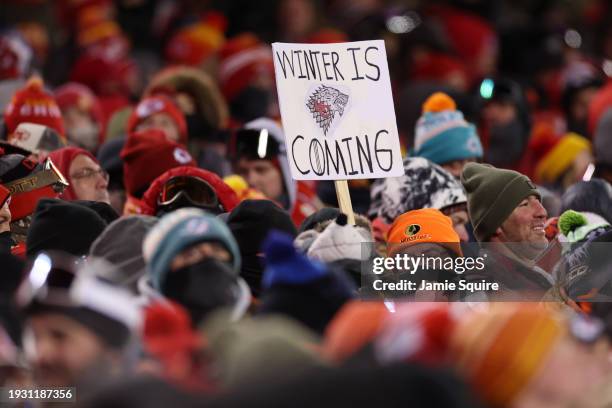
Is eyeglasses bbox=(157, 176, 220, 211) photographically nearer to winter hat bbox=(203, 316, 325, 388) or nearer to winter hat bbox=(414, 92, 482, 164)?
winter hat bbox=(414, 92, 482, 164)

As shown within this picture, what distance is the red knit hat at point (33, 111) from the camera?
998cm

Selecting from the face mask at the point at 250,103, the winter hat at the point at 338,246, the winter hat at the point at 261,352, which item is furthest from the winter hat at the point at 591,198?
the face mask at the point at 250,103

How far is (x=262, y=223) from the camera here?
7.05 m

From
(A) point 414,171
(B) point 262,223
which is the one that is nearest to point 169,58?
(A) point 414,171

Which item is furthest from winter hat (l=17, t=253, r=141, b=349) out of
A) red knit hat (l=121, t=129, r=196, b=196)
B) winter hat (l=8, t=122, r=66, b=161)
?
winter hat (l=8, t=122, r=66, b=161)

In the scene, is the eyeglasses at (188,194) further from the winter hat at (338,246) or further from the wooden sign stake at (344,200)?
the winter hat at (338,246)

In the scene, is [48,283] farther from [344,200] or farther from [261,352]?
[344,200]

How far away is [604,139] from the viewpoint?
10852mm

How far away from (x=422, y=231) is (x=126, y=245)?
150 centimetres

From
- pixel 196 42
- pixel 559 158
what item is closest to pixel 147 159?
pixel 559 158

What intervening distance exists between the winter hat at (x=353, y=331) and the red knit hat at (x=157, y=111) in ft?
19.2

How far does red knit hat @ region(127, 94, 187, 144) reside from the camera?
407 inches

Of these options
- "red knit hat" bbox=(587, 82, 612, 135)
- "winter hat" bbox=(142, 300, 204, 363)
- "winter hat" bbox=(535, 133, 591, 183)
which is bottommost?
"winter hat" bbox=(535, 133, 591, 183)

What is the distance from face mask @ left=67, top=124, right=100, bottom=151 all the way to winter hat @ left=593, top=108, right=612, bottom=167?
10.7 feet
